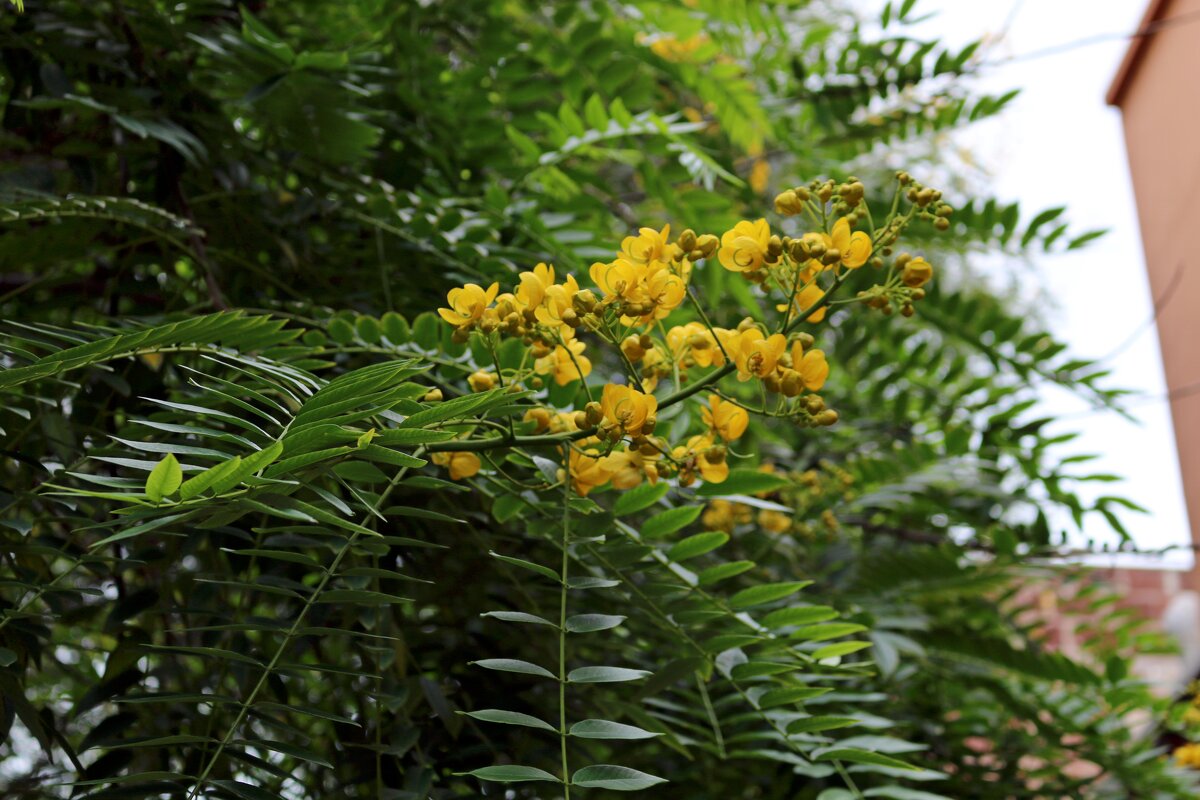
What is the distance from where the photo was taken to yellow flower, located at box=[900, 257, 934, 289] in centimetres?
78

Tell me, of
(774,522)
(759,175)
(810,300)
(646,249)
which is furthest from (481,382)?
(759,175)

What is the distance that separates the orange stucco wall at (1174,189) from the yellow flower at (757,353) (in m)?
2.26

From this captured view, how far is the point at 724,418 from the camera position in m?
0.81

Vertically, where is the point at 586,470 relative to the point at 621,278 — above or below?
below

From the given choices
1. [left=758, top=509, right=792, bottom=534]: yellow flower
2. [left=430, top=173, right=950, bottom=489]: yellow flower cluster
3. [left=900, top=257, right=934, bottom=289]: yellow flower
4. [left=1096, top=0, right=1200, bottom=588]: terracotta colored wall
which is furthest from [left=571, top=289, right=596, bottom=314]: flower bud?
[left=1096, top=0, right=1200, bottom=588]: terracotta colored wall

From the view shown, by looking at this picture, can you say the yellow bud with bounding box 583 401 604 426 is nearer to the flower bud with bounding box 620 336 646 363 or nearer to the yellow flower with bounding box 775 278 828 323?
the flower bud with bounding box 620 336 646 363

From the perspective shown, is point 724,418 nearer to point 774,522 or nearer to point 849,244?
point 849,244

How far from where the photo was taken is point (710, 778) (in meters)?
1.22

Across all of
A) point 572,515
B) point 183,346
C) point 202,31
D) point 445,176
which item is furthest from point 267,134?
point 572,515

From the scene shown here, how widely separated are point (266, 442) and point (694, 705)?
2.33 ft

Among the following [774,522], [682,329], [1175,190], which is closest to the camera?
[682,329]

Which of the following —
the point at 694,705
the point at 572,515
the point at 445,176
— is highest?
the point at 445,176

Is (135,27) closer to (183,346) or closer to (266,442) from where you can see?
(183,346)

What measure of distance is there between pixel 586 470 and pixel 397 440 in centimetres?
21
